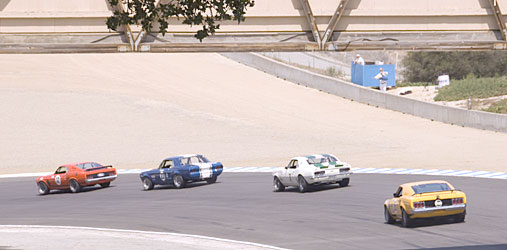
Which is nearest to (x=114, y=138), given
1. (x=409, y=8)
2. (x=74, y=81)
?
(x=74, y=81)

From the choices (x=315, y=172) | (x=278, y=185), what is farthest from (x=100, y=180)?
(x=315, y=172)

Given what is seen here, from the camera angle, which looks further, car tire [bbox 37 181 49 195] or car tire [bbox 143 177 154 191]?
car tire [bbox 37 181 49 195]

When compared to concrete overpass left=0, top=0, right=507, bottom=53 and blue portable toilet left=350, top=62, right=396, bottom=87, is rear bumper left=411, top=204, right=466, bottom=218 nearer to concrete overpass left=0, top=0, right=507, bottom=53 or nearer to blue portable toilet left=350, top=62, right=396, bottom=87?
concrete overpass left=0, top=0, right=507, bottom=53

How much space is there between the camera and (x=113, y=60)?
2813 inches

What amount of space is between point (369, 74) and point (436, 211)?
41.6m

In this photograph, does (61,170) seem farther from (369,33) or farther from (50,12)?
(369,33)

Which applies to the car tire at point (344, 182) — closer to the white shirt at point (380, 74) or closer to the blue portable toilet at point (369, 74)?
the white shirt at point (380, 74)

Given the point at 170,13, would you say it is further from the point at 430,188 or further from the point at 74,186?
the point at 74,186

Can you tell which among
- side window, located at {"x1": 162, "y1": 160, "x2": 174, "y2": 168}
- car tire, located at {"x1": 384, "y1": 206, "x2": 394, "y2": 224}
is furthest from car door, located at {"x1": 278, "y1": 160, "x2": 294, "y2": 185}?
car tire, located at {"x1": 384, "y1": 206, "x2": 394, "y2": 224}

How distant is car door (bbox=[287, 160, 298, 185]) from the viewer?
25.6 m

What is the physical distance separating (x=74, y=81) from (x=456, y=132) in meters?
31.0

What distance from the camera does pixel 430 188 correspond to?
58.9 ft

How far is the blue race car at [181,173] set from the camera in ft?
90.8

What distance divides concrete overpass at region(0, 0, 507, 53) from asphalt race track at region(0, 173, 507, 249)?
4166mm
